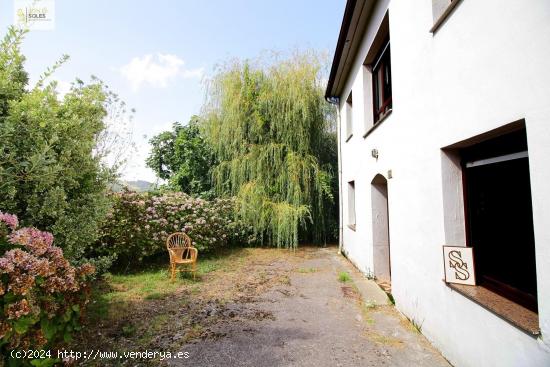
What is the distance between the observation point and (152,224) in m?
7.23

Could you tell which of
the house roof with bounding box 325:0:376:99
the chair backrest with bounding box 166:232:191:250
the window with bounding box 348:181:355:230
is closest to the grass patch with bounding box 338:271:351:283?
the window with bounding box 348:181:355:230

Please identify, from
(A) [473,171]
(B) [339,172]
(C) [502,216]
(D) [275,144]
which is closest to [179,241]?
(D) [275,144]

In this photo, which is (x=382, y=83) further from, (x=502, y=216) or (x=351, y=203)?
(x=351, y=203)

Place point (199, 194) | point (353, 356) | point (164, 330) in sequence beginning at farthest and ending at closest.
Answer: point (199, 194)
point (164, 330)
point (353, 356)

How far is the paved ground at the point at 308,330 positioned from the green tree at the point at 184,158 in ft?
19.0

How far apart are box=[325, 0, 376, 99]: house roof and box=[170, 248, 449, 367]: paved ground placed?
5135mm

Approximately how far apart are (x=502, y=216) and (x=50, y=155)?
3885 millimetres

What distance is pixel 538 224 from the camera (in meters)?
1.76

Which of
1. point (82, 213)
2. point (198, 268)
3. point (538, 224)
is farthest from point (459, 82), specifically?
point (198, 268)

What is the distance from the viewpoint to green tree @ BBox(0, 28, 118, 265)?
8.22 feet

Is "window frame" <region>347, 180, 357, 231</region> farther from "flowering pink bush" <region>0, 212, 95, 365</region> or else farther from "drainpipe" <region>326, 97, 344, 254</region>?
"flowering pink bush" <region>0, 212, 95, 365</region>

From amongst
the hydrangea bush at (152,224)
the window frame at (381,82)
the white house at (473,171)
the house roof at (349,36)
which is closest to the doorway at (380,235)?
the white house at (473,171)

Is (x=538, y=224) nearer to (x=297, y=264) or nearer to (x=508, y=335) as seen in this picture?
(x=508, y=335)

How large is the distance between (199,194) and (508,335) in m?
9.59
